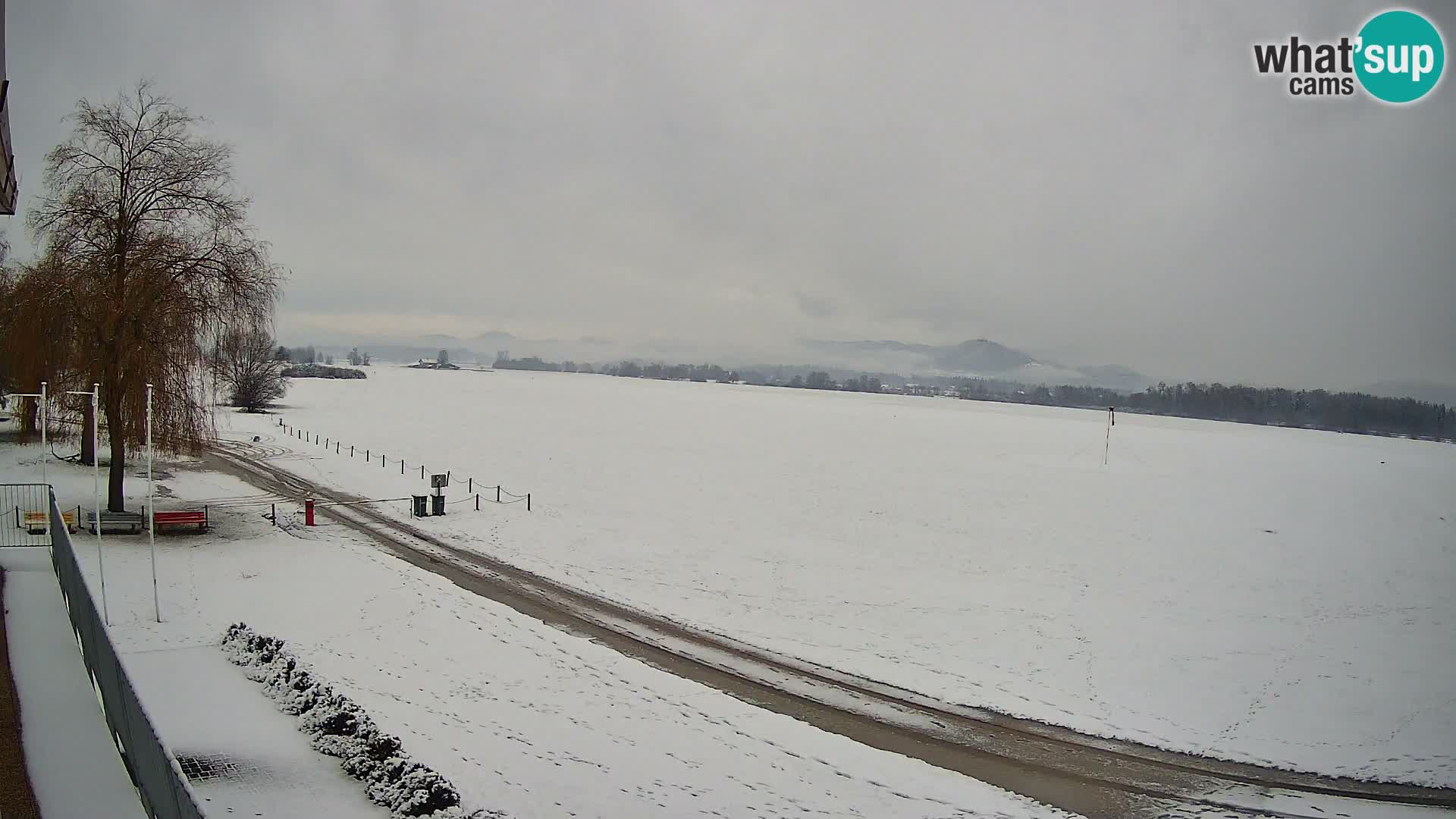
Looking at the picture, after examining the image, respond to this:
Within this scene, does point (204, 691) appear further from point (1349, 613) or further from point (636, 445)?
point (636, 445)

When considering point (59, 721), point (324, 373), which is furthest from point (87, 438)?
point (324, 373)

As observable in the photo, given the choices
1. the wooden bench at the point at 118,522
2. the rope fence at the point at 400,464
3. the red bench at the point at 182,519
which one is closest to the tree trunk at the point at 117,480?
A: the wooden bench at the point at 118,522

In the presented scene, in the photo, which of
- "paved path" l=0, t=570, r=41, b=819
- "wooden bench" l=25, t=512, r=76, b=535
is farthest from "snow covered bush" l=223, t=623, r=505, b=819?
"wooden bench" l=25, t=512, r=76, b=535

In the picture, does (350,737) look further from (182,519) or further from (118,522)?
(118,522)

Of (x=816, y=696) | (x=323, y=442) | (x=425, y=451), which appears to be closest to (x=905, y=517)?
(x=816, y=696)

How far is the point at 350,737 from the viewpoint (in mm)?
10242

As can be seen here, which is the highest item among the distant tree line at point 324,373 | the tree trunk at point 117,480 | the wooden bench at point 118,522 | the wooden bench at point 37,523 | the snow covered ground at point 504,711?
the distant tree line at point 324,373

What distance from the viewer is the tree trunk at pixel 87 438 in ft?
76.4

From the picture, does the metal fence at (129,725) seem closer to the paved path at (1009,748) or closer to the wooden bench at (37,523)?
the paved path at (1009,748)

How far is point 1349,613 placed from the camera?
2030 cm

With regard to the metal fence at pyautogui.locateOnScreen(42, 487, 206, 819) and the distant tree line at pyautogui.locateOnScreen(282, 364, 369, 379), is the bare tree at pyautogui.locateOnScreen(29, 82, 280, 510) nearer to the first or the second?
the metal fence at pyautogui.locateOnScreen(42, 487, 206, 819)

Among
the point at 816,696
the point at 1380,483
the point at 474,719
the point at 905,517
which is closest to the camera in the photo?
the point at 474,719

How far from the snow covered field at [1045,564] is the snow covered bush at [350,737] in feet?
8.63

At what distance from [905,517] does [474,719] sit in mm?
22260
